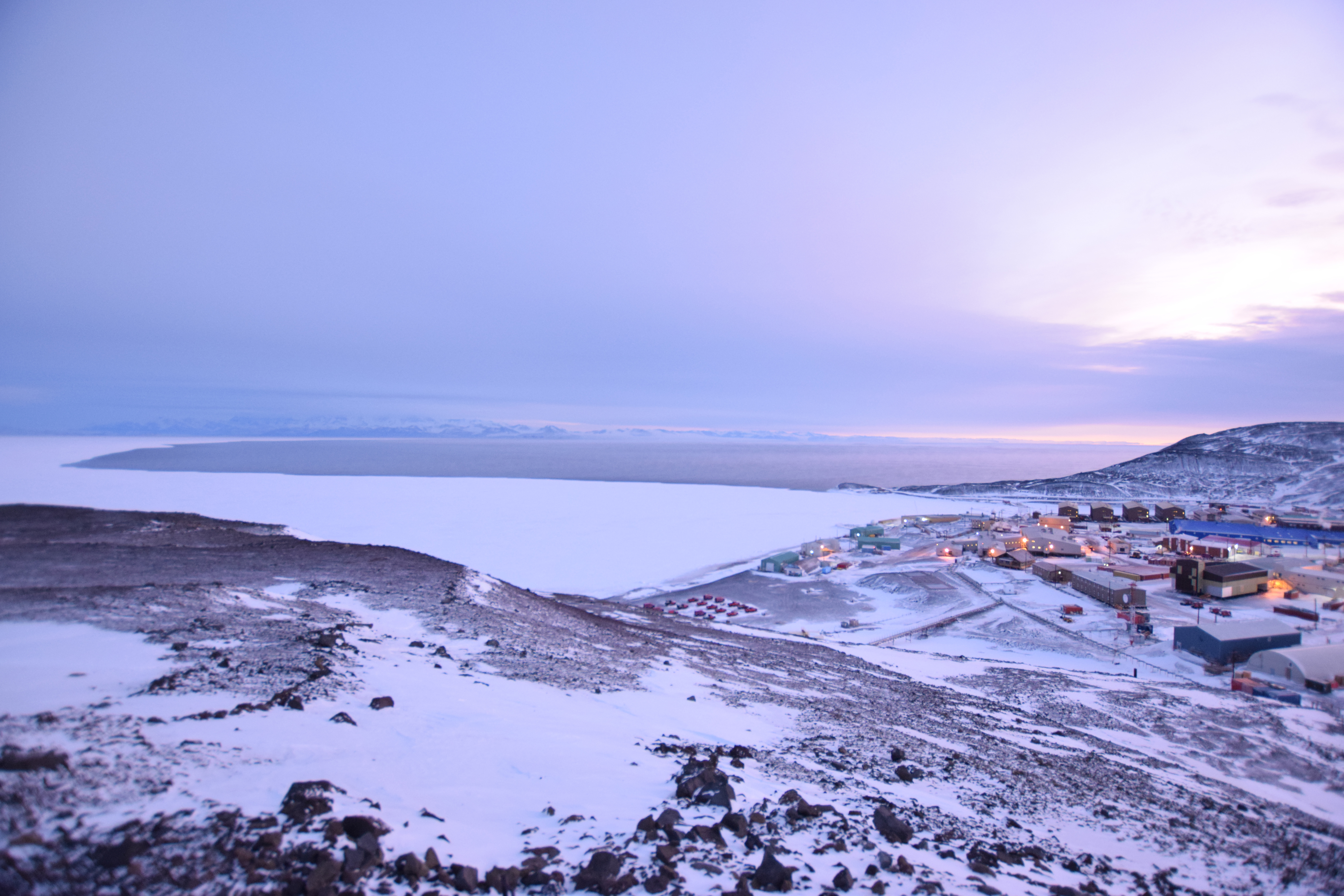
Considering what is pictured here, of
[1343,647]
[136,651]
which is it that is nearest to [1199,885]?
[136,651]

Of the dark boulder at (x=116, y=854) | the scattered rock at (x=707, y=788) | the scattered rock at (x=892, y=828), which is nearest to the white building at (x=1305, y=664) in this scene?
the scattered rock at (x=892, y=828)

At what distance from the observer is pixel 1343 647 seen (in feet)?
66.6

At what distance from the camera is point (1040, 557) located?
43188mm

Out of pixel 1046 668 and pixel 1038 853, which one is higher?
pixel 1038 853

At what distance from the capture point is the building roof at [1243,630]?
22156 mm

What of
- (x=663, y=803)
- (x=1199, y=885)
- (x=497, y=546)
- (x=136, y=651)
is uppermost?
(x=136, y=651)

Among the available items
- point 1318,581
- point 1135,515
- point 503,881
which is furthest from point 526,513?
point 1135,515

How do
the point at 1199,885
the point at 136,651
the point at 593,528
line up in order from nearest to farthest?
the point at 1199,885, the point at 136,651, the point at 593,528

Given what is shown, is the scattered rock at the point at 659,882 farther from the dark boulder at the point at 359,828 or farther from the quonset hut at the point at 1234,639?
the quonset hut at the point at 1234,639

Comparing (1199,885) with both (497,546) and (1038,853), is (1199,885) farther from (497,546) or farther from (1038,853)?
(497,546)

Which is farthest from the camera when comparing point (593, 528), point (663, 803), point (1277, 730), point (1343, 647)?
point (593, 528)

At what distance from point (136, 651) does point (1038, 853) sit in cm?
1235

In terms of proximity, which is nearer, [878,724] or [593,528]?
[878,724]

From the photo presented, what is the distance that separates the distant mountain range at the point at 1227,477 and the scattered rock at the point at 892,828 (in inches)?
3670
